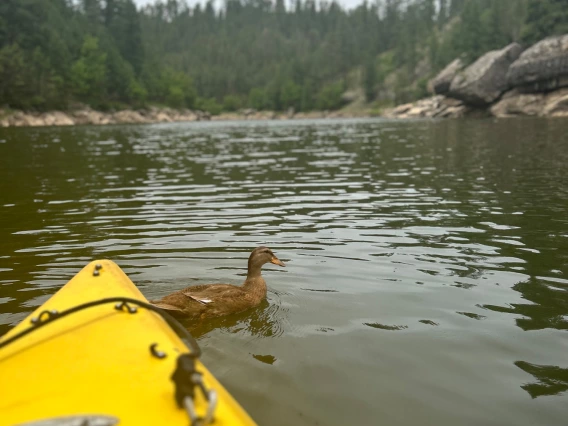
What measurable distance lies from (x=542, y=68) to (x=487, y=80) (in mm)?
7832

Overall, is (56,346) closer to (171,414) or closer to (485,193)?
(171,414)

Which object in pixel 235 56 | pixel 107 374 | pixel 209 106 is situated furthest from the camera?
pixel 235 56

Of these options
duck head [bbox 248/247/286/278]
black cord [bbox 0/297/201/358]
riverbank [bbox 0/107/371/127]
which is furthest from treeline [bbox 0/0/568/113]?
black cord [bbox 0/297/201/358]

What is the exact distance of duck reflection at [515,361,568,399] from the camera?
3932 millimetres

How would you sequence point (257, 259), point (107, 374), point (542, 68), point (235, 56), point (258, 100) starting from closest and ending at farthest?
point (107, 374)
point (257, 259)
point (542, 68)
point (258, 100)
point (235, 56)

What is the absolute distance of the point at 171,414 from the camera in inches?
87.7

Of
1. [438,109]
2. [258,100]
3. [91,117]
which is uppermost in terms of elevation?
[258,100]

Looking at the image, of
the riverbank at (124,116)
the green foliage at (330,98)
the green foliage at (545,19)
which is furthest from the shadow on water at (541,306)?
the green foliage at (330,98)

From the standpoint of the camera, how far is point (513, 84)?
65375 millimetres

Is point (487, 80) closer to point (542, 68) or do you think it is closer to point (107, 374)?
point (542, 68)

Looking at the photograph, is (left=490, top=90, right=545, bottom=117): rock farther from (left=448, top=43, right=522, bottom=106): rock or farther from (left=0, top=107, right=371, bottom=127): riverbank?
(left=0, top=107, right=371, bottom=127): riverbank

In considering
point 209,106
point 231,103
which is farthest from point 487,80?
point 231,103

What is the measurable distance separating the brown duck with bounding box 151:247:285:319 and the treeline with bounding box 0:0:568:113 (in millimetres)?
67414

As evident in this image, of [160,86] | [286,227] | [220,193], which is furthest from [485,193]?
[160,86]
